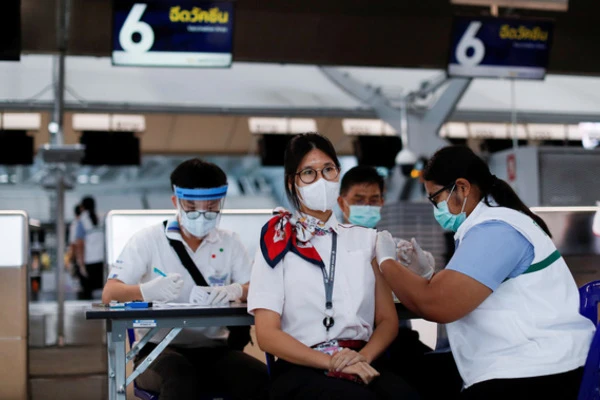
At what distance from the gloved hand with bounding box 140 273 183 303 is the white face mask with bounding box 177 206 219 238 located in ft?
1.21

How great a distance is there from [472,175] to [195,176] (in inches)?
47.2

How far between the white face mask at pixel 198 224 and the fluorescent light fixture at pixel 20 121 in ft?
30.5

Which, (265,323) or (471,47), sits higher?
(471,47)

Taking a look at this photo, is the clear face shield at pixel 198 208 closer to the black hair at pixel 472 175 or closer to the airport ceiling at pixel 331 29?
the black hair at pixel 472 175

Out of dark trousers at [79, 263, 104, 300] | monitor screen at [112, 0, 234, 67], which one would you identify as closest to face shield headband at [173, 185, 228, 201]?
monitor screen at [112, 0, 234, 67]

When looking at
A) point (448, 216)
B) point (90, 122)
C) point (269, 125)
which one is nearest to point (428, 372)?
point (448, 216)

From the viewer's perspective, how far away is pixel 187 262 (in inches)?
130

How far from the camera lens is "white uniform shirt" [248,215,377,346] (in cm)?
256

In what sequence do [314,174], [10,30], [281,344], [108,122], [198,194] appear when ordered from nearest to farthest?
[281,344] < [314,174] < [198,194] < [10,30] < [108,122]

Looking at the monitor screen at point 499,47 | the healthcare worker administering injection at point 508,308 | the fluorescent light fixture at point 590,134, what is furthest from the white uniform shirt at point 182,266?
the fluorescent light fixture at point 590,134

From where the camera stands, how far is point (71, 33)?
847cm

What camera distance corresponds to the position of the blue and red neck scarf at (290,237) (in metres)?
2.60

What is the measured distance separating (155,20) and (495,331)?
17.0 feet

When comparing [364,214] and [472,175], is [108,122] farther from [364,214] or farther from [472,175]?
[472,175]
